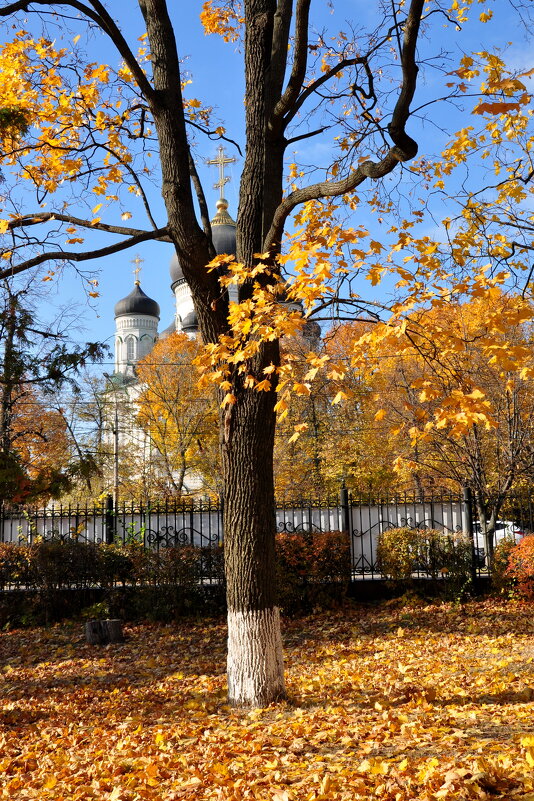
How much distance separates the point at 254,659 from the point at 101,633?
5.15 metres

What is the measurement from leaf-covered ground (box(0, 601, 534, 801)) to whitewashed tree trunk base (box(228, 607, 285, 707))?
0.61 feet

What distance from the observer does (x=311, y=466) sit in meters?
27.8

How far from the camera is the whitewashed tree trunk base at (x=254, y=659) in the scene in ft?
20.8

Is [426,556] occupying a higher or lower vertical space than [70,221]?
lower

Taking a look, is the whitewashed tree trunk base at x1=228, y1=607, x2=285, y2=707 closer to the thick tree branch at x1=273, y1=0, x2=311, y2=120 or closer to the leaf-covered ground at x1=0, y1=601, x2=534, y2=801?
the leaf-covered ground at x1=0, y1=601, x2=534, y2=801

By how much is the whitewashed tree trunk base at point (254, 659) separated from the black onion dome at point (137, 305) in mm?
60506

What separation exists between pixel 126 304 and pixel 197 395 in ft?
124

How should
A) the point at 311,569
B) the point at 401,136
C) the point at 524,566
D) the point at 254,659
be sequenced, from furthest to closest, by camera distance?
the point at 311,569 → the point at 524,566 → the point at 254,659 → the point at 401,136

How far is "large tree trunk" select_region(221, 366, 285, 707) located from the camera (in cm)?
637

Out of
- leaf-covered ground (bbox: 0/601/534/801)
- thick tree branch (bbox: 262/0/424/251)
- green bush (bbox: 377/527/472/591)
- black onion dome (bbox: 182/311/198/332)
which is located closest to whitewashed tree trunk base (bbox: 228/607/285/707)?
leaf-covered ground (bbox: 0/601/534/801)

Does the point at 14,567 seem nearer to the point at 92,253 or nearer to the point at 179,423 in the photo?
the point at 92,253

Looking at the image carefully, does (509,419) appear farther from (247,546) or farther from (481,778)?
(481,778)

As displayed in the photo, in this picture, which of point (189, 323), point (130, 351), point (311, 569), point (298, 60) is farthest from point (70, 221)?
point (130, 351)

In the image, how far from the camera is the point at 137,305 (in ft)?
214
